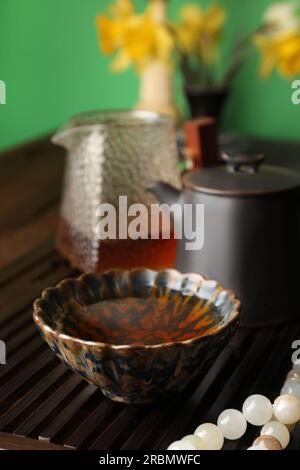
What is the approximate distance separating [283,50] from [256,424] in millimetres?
966

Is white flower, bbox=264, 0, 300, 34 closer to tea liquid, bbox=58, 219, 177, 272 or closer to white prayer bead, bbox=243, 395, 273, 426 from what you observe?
tea liquid, bbox=58, 219, 177, 272

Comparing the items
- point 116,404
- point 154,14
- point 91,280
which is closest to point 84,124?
point 91,280

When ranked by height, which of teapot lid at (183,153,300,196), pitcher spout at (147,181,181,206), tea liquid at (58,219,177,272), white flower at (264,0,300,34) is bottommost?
tea liquid at (58,219,177,272)

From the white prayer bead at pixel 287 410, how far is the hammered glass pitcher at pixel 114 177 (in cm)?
30

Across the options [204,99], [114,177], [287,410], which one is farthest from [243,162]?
[204,99]

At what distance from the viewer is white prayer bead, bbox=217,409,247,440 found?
568 mm

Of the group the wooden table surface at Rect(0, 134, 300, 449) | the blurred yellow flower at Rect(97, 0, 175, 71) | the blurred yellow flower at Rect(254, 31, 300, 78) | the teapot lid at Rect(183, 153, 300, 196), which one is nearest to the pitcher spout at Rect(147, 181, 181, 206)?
the teapot lid at Rect(183, 153, 300, 196)

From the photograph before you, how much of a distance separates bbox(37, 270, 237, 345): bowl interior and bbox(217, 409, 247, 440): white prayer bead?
84mm

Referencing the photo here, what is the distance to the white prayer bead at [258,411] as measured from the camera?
0.58 metres

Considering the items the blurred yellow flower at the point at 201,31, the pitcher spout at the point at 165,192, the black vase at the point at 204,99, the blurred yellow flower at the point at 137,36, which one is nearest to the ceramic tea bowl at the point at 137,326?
the pitcher spout at the point at 165,192

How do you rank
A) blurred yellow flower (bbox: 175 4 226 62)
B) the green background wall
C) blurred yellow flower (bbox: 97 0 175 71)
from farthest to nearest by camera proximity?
blurred yellow flower (bbox: 175 4 226 62) → the green background wall → blurred yellow flower (bbox: 97 0 175 71)

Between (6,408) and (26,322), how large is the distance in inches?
6.5

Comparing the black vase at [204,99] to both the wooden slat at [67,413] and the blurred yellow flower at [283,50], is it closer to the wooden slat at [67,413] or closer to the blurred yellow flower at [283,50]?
the blurred yellow flower at [283,50]

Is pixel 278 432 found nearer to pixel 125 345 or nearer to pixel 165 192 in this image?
pixel 125 345
